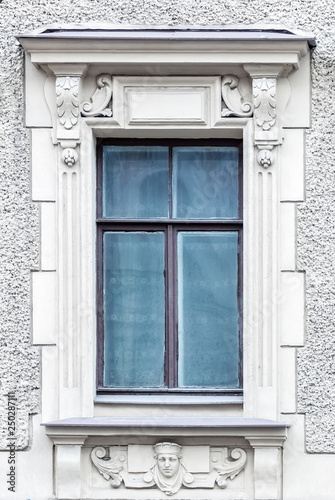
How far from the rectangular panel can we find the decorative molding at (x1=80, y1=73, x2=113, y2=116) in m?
0.14

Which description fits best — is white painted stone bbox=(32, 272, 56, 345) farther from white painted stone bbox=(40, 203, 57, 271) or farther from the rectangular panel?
the rectangular panel

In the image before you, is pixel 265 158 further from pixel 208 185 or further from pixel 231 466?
pixel 231 466

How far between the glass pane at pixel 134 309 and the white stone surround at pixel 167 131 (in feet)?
0.63

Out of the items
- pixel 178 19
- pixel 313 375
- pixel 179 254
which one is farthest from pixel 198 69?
pixel 313 375

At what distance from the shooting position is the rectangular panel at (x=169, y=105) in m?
10.7

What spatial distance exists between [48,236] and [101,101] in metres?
0.93

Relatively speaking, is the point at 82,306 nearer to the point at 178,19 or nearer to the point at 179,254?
the point at 179,254

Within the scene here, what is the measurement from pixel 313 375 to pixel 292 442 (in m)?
0.45

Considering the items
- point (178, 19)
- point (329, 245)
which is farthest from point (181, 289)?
point (178, 19)

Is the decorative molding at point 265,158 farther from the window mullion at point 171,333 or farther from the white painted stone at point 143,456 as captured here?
the white painted stone at point 143,456

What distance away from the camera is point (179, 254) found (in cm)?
1085

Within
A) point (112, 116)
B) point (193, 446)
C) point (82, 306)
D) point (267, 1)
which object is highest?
point (267, 1)

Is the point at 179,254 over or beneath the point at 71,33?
beneath

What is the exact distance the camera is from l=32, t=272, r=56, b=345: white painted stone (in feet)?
34.8
